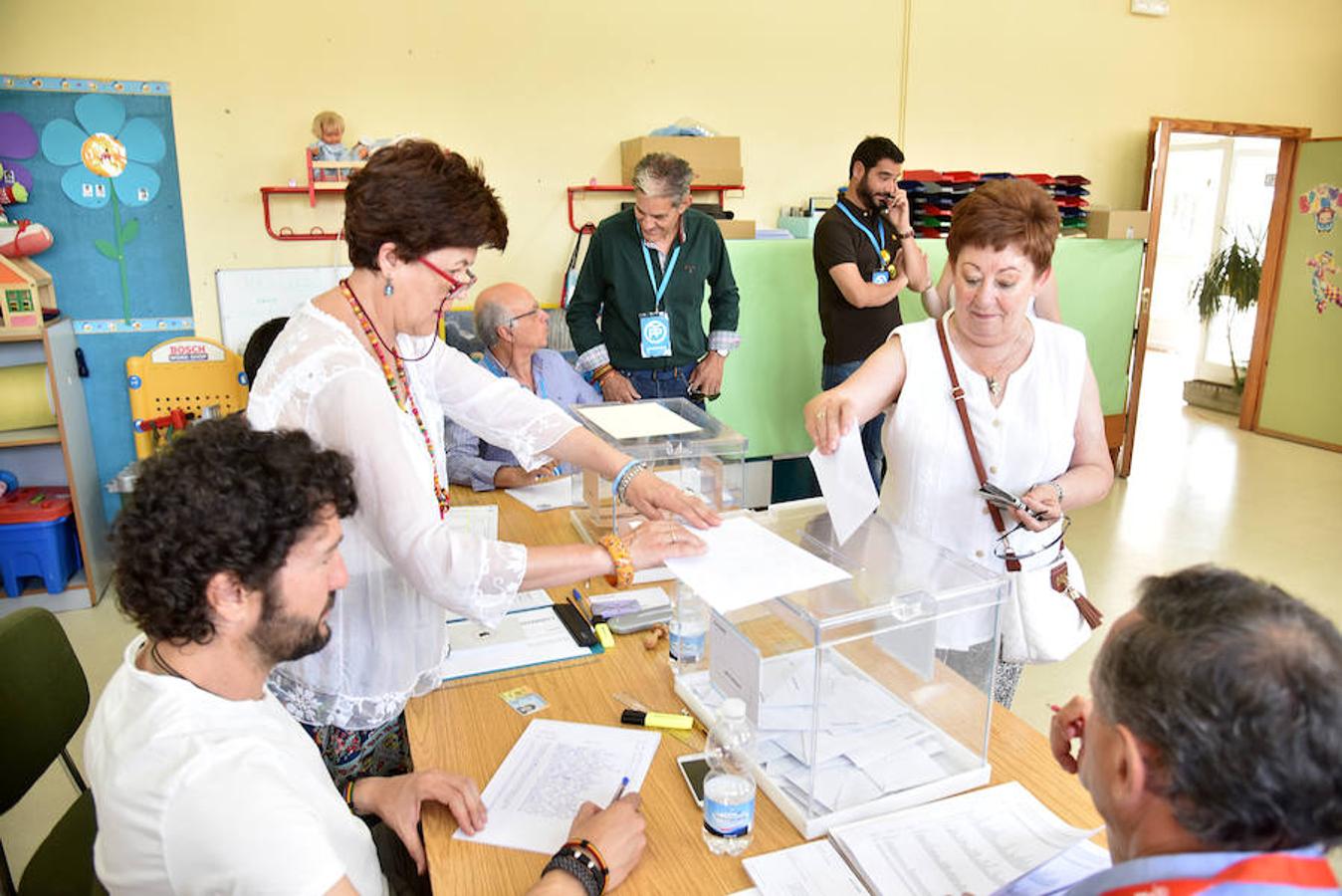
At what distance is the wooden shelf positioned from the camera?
12.3 ft

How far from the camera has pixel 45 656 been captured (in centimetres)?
167

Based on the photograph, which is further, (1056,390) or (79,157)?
(79,157)

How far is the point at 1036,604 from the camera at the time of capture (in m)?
1.81

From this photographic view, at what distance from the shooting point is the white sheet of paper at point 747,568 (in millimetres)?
1318

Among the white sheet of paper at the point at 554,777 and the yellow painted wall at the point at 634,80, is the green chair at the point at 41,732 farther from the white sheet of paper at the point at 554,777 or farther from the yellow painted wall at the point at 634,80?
the yellow painted wall at the point at 634,80

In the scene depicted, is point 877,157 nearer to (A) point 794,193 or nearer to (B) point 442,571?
(A) point 794,193

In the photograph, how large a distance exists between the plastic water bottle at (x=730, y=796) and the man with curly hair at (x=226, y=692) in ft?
0.34

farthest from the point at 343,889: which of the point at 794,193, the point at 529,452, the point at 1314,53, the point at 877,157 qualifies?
the point at 1314,53

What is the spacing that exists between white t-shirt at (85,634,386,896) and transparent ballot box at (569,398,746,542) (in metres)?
1.23

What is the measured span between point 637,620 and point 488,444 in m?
1.26

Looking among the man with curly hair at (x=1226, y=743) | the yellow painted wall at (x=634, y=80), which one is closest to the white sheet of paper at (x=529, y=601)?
the man with curly hair at (x=1226, y=743)

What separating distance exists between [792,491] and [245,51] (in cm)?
340

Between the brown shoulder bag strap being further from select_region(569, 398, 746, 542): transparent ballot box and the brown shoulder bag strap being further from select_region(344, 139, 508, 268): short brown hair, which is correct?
select_region(344, 139, 508, 268): short brown hair

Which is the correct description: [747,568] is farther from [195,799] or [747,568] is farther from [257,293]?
[257,293]
